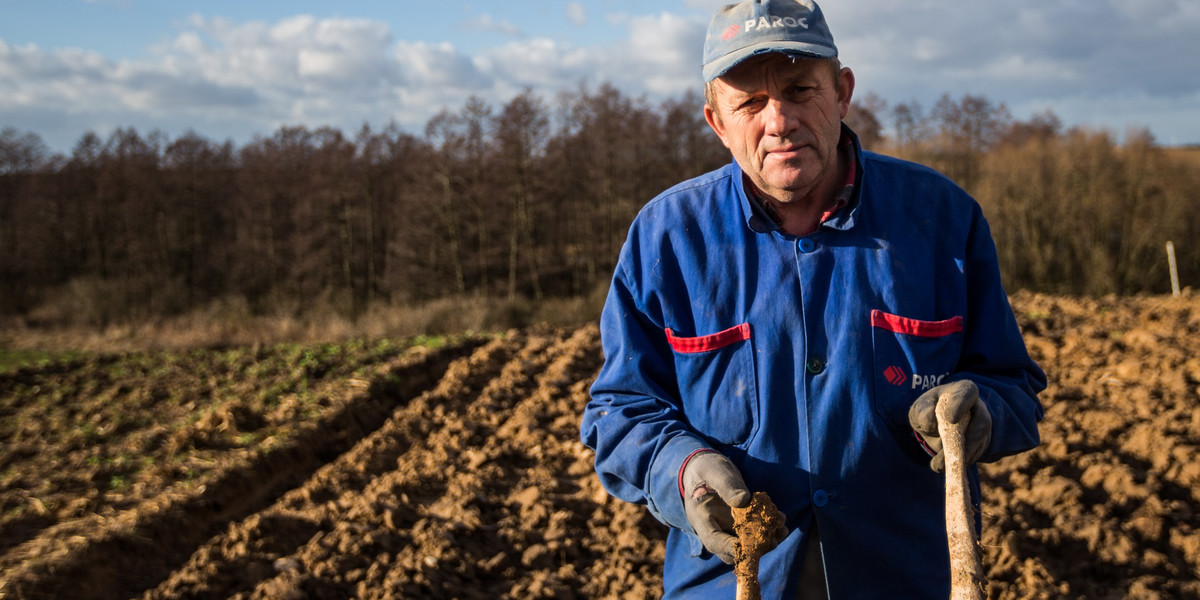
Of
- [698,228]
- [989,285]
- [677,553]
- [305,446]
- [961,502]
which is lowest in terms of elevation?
[305,446]

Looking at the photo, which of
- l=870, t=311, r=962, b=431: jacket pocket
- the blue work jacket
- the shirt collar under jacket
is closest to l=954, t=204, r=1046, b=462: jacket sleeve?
the blue work jacket

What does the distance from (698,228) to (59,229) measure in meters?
36.3

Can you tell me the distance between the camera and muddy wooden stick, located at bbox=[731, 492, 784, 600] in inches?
67.3

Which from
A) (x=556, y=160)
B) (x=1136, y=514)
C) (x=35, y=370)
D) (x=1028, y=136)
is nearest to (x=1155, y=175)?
(x=1028, y=136)

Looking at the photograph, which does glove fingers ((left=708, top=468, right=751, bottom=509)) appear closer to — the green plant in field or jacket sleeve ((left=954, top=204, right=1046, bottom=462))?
jacket sleeve ((left=954, top=204, right=1046, bottom=462))

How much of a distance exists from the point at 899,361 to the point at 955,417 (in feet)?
0.59

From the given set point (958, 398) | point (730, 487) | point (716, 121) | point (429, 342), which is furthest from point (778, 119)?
point (429, 342)

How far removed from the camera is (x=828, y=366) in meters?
1.84

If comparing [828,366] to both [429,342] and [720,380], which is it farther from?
[429,342]

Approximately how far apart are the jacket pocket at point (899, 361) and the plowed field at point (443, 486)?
2.49m

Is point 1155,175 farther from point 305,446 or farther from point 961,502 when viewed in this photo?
point 961,502

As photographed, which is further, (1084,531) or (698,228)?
(1084,531)

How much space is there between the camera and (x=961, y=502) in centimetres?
178

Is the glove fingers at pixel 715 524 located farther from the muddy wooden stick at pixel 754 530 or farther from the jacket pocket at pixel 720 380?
the jacket pocket at pixel 720 380
